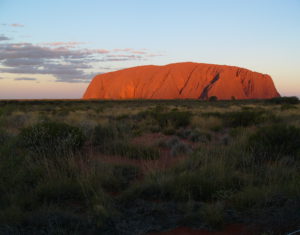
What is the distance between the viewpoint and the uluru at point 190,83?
8088 cm

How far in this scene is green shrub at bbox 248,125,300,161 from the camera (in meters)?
5.40

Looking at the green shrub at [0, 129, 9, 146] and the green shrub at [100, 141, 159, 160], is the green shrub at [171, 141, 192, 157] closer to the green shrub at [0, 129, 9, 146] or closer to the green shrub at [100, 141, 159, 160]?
the green shrub at [100, 141, 159, 160]

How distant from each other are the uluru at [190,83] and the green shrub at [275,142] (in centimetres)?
7393

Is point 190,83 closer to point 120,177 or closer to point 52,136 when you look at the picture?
point 52,136

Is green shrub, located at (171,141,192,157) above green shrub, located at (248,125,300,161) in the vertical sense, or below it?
below

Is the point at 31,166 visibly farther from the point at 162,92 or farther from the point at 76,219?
the point at 162,92

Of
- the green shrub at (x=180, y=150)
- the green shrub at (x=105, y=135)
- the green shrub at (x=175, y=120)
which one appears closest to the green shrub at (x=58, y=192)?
the green shrub at (x=180, y=150)

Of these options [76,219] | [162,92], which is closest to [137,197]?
[76,219]

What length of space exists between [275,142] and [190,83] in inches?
3065

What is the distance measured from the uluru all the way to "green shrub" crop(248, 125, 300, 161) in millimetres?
73927

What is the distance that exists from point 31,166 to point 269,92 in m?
94.9

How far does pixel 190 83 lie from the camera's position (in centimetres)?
8238

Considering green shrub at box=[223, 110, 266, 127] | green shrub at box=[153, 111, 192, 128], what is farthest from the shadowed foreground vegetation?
green shrub at box=[153, 111, 192, 128]

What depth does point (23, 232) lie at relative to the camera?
110 inches
